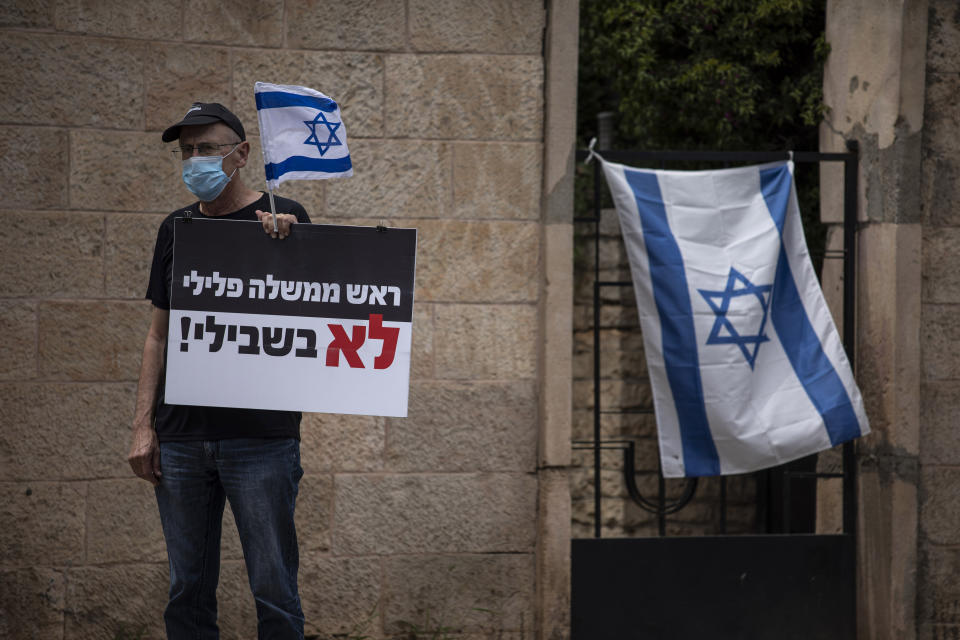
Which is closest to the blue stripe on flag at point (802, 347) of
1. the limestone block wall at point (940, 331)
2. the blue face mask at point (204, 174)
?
the limestone block wall at point (940, 331)

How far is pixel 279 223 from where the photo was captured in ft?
11.6

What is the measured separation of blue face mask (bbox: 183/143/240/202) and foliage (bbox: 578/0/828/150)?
4322 millimetres

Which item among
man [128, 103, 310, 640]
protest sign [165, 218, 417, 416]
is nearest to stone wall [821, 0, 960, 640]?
protest sign [165, 218, 417, 416]

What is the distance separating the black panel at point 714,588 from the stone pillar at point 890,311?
18cm

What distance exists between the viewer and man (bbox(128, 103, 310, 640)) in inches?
134

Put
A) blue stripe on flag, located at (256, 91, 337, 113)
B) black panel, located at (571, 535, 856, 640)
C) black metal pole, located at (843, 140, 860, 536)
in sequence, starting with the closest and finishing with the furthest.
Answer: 1. blue stripe on flag, located at (256, 91, 337, 113)
2. black panel, located at (571, 535, 856, 640)
3. black metal pole, located at (843, 140, 860, 536)

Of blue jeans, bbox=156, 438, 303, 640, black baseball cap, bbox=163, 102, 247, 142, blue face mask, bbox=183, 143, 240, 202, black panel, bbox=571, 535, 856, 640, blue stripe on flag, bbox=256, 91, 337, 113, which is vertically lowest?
black panel, bbox=571, 535, 856, 640

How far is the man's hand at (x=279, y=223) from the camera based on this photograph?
138 inches

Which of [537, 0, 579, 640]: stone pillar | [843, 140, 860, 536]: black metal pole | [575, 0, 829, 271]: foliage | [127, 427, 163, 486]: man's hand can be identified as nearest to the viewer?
[127, 427, 163, 486]: man's hand

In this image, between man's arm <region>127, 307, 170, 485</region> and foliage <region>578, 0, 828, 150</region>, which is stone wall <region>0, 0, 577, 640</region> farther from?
foliage <region>578, 0, 828, 150</region>

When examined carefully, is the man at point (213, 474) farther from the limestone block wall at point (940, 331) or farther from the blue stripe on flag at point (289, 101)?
the limestone block wall at point (940, 331)

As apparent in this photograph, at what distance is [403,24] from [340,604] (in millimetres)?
2713

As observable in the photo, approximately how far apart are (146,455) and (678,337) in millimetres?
2604

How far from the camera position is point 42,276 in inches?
178
